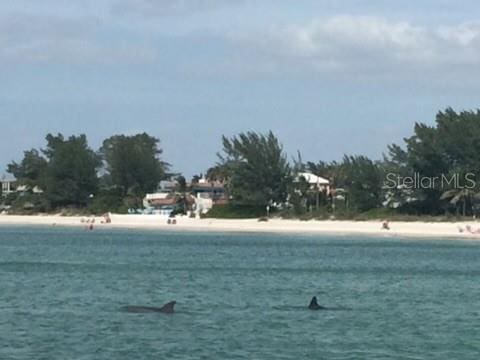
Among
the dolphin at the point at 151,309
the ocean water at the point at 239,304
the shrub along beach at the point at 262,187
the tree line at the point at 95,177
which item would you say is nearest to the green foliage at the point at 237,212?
the shrub along beach at the point at 262,187

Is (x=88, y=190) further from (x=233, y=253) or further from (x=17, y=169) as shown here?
(x=233, y=253)

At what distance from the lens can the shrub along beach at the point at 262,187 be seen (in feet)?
370

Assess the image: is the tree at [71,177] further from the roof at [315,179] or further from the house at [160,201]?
the roof at [315,179]

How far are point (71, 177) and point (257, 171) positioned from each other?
2699cm

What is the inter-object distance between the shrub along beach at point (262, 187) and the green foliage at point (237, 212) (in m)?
0.12

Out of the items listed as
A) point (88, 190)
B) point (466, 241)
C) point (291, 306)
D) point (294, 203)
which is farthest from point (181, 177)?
point (291, 306)

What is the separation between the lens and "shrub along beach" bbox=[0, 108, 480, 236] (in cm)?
11262

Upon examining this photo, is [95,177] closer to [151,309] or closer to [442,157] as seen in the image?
[442,157]

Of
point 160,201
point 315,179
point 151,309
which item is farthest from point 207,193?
point 151,309

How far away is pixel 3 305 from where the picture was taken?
40.2 metres

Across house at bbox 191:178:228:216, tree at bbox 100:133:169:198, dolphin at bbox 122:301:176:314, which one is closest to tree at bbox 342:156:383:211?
house at bbox 191:178:228:216

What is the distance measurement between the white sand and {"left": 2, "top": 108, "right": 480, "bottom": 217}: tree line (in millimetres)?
2632

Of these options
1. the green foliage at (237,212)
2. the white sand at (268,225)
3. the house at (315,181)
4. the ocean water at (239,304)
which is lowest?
the ocean water at (239,304)

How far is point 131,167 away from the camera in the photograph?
14538 centimetres
